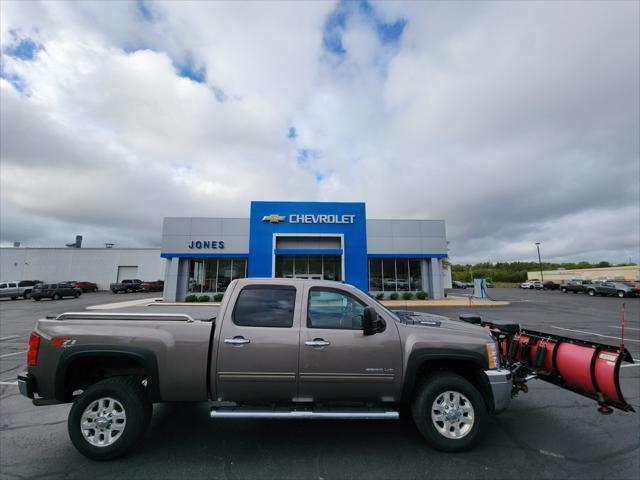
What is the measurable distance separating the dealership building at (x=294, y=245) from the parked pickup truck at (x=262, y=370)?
21030mm

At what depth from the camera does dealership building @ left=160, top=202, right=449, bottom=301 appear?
25172mm

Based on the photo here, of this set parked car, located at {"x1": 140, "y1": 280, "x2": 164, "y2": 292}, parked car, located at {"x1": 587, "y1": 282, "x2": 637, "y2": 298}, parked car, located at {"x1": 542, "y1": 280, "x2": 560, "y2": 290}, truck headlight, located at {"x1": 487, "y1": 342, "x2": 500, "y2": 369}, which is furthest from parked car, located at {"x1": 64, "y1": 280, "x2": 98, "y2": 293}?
parked car, located at {"x1": 542, "y1": 280, "x2": 560, "y2": 290}

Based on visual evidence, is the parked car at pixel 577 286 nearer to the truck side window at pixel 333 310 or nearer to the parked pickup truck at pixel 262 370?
the parked pickup truck at pixel 262 370

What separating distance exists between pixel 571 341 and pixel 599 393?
0.65 m

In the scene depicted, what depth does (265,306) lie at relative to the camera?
12.3 ft

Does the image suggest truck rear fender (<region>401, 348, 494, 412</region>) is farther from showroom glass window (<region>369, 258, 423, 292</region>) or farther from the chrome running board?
showroom glass window (<region>369, 258, 423, 292</region>)

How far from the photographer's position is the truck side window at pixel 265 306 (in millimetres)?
3623

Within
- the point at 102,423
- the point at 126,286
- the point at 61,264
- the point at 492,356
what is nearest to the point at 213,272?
the point at 126,286

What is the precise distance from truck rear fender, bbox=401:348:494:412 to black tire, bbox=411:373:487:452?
13 centimetres

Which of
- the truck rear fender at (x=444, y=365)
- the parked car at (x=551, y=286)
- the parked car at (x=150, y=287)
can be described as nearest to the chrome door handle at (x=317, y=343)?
the truck rear fender at (x=444, y=365)

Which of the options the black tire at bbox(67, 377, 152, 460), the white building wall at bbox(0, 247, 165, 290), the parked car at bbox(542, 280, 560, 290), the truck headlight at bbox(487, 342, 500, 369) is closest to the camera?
the black tire at bbox(67, 377, 152, 460)

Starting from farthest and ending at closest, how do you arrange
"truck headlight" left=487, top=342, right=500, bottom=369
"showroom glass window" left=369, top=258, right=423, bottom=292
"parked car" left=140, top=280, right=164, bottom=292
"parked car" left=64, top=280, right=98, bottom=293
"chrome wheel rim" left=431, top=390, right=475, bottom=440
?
1. "parked car" left=140, top=280, right=164, bottom=292
2. "parked car" left=64, top=280, right=98, bottom=293
3. "showroom glass window" left=369, top=258, right=423, bottom=292
4. "truck headlight" left=487, top=342, right=500, bottom=369
5. "chrome wheel rim" left=431, top=390, right=475, bottom=440

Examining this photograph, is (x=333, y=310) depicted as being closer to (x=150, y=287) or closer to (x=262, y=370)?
(x=262, y=370)

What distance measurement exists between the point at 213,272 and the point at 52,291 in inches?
639
